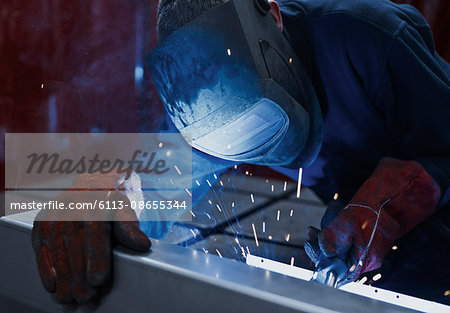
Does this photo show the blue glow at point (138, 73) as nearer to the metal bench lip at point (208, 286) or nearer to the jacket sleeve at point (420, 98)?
the jacket sleeve at point (420, 98)

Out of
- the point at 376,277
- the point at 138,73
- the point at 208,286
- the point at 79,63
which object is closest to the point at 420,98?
the point at 376,277

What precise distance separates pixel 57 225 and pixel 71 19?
1.10m

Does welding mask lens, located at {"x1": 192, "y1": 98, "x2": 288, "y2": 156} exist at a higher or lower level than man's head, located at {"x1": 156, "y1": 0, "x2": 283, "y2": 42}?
lower

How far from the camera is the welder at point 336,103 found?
939 millimetres

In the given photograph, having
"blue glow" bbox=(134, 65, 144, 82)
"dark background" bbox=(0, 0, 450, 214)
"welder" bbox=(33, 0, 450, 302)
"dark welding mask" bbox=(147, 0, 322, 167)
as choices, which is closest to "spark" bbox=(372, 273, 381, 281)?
"welder" bbox=(33, 0, 450, 302)

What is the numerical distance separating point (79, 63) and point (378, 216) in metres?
1.41

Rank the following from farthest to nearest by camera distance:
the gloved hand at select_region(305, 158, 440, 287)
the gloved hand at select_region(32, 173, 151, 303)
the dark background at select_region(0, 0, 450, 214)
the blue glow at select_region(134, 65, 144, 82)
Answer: the blue glow at select_region(134, 65, 144, 82) < the dark background at select_region(0, 0, 450, 214) < the gloved hand at select_region(305, 158, 440, 287) < the gloved hand at select_region(32, 173, 151, 303)

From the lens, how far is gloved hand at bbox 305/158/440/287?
1031mm

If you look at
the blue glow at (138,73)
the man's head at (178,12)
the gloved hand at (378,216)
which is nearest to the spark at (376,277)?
the gloved hand at (378,216)

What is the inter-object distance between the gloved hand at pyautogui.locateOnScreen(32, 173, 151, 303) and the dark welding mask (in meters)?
0.33

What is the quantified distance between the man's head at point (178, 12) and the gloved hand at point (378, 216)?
2.00 ft

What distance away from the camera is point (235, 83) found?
0.93m

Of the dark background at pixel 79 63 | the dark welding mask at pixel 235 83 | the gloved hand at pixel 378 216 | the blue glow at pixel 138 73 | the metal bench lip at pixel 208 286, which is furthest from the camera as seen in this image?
the blue glow at pixel 138 73

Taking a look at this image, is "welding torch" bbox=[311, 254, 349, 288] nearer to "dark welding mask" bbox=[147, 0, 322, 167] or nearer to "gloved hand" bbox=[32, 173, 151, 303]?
"dark welding mask" bbox=[147, 0, 322, 167]
